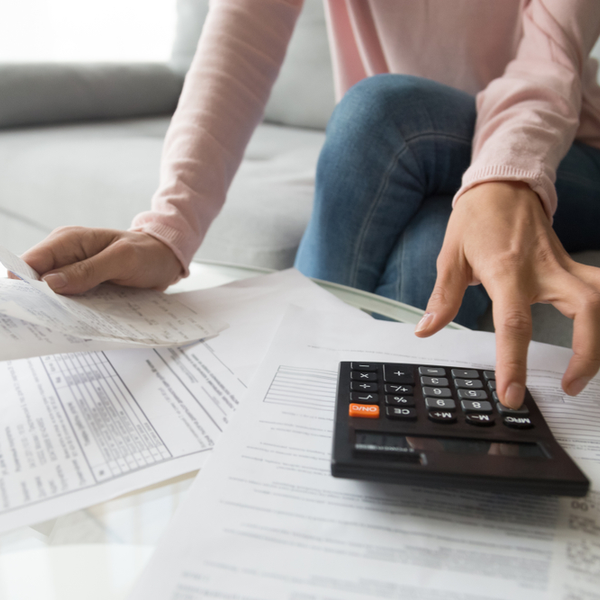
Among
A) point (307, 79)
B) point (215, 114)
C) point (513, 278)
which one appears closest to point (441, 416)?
point (513, 278)

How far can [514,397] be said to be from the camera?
27cm

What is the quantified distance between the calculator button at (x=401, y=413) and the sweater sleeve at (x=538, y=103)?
0.76 feet

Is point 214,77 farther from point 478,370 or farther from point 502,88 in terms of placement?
point 478,370

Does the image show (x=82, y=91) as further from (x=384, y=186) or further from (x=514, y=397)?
(x=514, y=397)

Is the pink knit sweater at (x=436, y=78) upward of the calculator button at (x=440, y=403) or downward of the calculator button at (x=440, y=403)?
upward

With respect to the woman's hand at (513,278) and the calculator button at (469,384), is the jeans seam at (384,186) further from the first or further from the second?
the calculator button at (469,384)

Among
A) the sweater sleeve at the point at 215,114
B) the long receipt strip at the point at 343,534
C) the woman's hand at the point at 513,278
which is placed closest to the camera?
the long receipt strip at the point at 343,534

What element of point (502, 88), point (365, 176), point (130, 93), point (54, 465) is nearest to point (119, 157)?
point (130, 93)

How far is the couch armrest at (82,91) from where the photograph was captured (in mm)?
1308

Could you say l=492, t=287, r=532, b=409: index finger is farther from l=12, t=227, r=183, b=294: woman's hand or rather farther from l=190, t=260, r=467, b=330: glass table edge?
l=12, t=227, r=183, b=294: woman's hand

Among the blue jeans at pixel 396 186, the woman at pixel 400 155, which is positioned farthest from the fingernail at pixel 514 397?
the blue jeans at pixel 396 186

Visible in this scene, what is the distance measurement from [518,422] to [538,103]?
42 cm

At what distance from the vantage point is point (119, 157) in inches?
42.8

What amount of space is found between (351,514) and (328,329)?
19 centimetres
